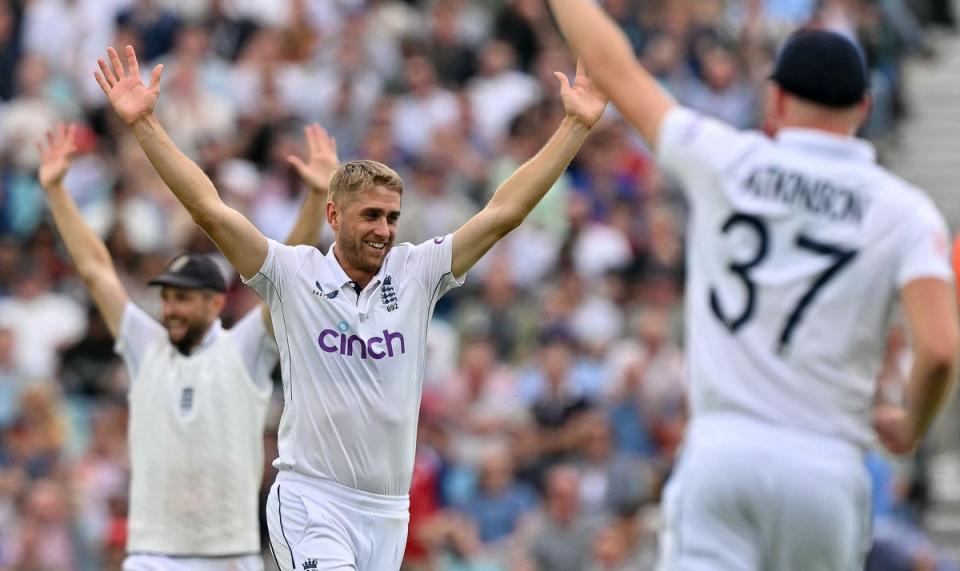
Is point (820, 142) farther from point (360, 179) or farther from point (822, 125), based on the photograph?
point (360, 179)

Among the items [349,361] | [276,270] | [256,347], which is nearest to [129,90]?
[276,270]

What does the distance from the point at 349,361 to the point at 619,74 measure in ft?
8.82

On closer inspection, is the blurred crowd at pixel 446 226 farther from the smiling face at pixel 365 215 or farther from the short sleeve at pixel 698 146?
the short sleeve at pixel 698 146

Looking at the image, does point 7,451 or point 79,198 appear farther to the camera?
point 79,198

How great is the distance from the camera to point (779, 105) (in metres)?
5.34

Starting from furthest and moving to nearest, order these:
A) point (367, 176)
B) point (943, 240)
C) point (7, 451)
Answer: point (7, 451), point (367, 176), point (943, 240)

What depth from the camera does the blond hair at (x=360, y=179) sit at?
25.3ft

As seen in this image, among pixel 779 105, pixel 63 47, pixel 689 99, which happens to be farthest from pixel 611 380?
pixel 779 105

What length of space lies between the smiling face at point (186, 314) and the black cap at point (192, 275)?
5 cm

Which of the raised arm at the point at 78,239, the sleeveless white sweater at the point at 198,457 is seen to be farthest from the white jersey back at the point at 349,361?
the raised arm at the point at 78,239

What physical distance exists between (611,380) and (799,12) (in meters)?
7.41

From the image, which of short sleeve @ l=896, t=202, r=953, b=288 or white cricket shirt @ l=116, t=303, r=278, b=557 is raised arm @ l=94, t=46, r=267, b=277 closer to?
white cricket shirt @ l=116, t=303, r=278, b=557

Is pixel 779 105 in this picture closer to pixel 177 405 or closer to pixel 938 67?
pixel 177 405

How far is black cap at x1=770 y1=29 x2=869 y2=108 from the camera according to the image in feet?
17.2
